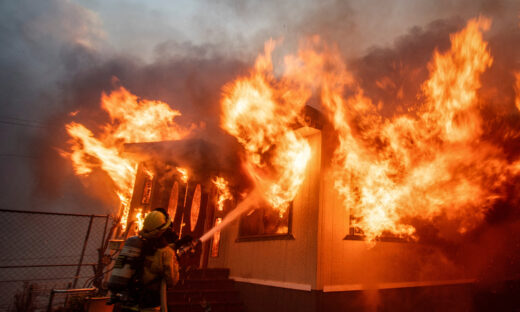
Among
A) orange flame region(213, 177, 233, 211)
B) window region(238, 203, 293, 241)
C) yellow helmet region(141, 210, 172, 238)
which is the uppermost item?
orange flame region(213, 177, 233, 211)

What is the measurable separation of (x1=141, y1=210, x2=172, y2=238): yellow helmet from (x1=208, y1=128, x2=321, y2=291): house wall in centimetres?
361

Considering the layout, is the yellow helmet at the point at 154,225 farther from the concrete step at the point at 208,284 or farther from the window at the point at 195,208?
the window at the point at 195,208

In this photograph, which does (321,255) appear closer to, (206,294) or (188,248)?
(206,294)

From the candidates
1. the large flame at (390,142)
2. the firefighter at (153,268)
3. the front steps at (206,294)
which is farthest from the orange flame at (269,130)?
the firefighter at (153,268)

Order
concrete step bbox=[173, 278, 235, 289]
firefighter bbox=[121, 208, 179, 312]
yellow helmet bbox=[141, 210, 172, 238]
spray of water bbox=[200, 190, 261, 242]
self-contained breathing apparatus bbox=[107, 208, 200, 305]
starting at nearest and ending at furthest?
self-contained breathing apparatus bbox=[107, 208, 200, 305], firefighter bbox=[121, 208, 179, 312], yellow helmet bbox=[141, 210, 172, 238], concrete step bbox=[173, 278, 235, 289], spray of water bbox=[200, 190, 261, 242]

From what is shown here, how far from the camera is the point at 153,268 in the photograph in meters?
4.02

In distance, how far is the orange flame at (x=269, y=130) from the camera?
298 inches

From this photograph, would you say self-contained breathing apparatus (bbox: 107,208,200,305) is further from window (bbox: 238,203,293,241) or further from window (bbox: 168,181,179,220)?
window (bbox: 168,181,179,220)

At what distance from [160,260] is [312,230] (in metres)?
3.66

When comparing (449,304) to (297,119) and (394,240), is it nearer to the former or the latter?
(394,240)

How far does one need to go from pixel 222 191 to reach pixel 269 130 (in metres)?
2.85

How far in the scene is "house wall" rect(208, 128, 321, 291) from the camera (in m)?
6.63

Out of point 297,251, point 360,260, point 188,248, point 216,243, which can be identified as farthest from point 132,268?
point 216,243

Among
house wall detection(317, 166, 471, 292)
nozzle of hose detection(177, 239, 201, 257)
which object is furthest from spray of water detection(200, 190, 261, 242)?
nozzle of hose detection(177, 239, 201, 257)
